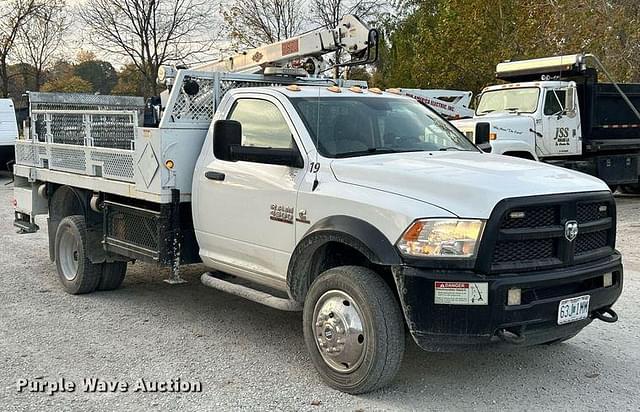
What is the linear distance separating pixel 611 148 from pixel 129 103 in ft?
34.1

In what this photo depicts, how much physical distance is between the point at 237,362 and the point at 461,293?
1.96 metres

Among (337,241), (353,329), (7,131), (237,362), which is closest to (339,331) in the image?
(353,329)

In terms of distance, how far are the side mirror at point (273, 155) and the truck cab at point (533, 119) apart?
327 inches

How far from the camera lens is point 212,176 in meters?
5.78

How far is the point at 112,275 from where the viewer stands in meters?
7.43

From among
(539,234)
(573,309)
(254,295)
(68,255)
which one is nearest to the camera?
(539,234)

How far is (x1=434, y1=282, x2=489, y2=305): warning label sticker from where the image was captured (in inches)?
159

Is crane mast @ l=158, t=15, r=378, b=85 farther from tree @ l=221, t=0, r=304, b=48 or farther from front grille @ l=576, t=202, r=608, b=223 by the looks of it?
tree @ l=221, t=0, r=304, b=48

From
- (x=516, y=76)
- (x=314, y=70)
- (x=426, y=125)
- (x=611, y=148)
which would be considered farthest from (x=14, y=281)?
(x=611, y=148)

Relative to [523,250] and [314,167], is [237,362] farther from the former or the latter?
[523,250]

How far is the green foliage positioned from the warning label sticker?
729 inches

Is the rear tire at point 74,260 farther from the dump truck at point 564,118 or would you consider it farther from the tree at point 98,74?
the tree at point 98,74

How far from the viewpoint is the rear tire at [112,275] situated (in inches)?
291

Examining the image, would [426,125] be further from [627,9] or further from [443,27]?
[443,27]
